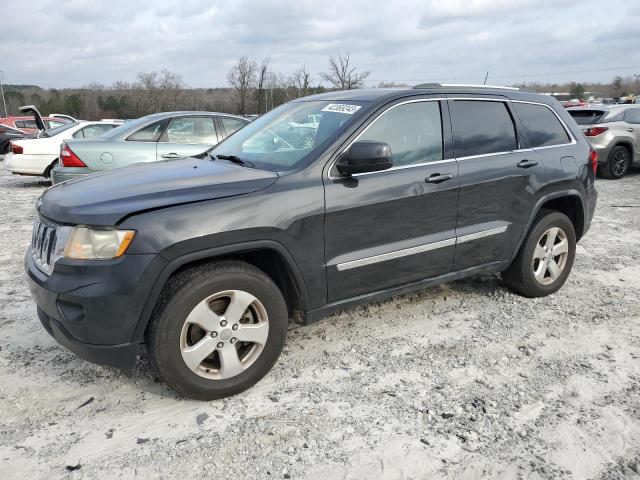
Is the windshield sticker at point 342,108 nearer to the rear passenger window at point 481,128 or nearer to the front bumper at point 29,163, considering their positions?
→ the rear passenger window at point 481,128

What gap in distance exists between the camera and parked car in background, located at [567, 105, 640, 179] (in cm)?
1098

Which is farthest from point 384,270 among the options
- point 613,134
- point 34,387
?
point 613,134

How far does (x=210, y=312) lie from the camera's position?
275cm

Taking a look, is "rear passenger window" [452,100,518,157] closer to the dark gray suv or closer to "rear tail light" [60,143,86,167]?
the dark gray suv

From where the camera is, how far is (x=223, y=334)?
2812mm

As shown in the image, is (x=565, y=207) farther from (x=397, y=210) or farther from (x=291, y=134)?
(x=291, y=134)

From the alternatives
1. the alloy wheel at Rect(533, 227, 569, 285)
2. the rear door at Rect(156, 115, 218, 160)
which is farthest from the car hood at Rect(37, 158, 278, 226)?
the rear door at Rect(156, 115, 218, 160)

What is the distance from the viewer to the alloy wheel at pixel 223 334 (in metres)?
2.75

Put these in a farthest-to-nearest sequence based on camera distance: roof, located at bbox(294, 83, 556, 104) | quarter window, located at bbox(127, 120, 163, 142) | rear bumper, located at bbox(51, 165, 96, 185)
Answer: quarter window, located at bbox(127, 120, 163, 142)
rear bumper, located at bbox(51, 165, 96, 185)
roof, located at bbox(294, 83, 556, 104)

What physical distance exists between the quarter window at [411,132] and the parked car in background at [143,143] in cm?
416

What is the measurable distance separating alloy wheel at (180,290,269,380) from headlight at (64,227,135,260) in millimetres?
510

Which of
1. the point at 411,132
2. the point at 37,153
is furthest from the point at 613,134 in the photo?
the point at 37,153

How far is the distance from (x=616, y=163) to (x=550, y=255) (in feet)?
27.9

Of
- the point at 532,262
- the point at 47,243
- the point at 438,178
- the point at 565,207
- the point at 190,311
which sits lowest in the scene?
the point at 532,262
